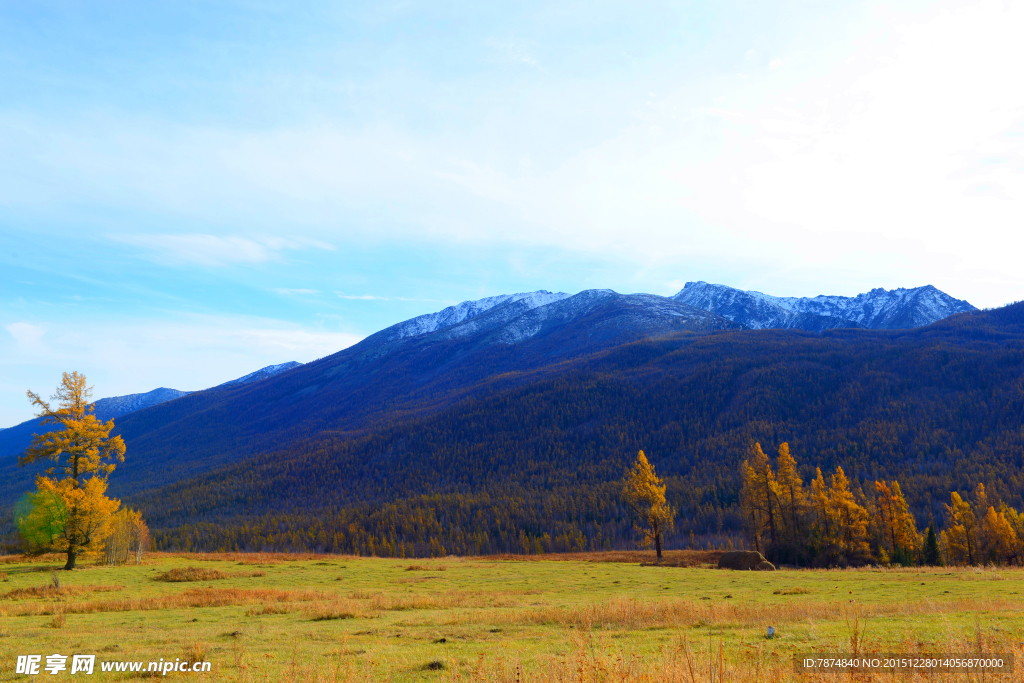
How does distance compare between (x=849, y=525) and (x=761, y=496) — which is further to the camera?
(x=761, y=496)

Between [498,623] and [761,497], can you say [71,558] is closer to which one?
[498,623]

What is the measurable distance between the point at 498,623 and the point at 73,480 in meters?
38.7

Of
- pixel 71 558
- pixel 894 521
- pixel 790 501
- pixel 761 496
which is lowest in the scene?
pixel 894 521

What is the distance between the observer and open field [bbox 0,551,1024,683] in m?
12.7

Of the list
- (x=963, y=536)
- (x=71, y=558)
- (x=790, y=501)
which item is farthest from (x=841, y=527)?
(x=71, y=558)

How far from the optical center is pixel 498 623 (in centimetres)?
2098

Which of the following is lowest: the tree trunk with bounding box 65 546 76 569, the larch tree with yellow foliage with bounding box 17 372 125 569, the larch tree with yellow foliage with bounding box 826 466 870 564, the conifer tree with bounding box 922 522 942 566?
the conifer tree with bounding box 922 522 942 566

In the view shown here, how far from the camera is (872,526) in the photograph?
69938 millimetres

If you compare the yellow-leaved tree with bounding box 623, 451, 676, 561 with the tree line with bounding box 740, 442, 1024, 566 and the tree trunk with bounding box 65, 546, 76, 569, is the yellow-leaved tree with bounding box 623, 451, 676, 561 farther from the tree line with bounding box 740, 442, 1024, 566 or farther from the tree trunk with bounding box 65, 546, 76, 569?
the tree trunk with bounding box 65, 546, 76, 569

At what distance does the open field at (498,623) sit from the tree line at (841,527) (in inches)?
1060

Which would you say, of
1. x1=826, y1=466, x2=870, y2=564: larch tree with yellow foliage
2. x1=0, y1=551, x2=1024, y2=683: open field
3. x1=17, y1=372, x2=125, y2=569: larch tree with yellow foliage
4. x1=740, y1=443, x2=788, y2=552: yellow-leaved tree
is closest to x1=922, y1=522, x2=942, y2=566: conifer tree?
x1=826, y1=466, x2=870, y2=564: larch tree with yellow foliage

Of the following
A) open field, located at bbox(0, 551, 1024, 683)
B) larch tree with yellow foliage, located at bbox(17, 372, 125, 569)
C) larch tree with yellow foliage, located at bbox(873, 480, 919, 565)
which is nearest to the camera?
open field, located at bbox(0, 551, 1024, 683)

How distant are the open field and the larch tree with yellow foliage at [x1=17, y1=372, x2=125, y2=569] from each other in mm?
2614

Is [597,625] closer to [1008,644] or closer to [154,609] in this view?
[1008,644]
